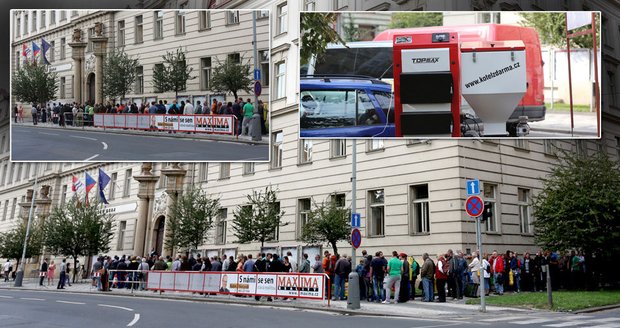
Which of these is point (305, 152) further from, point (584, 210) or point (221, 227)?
point (584, 210)

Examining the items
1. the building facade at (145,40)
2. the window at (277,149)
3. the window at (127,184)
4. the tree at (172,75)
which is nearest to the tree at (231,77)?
the building facade at (145,40)

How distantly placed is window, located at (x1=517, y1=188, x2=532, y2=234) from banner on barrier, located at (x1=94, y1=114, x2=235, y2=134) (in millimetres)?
11910

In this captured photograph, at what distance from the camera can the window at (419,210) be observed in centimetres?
2717

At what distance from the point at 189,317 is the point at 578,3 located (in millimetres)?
20041

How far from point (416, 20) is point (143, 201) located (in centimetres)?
2111

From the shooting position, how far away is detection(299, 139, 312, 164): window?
104 feet

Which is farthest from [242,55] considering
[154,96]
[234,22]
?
[154,96]

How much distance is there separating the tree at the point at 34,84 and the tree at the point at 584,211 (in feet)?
64.3

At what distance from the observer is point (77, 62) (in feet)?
95.2

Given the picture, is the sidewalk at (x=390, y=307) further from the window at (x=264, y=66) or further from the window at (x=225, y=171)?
the window at (x=225, y=171)

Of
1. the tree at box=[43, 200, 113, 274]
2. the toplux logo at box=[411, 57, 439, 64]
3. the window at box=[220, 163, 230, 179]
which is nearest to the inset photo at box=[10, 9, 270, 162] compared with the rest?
the window at box=[220, 163, 230, 179]

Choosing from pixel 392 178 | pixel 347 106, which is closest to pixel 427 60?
pixel 347 106

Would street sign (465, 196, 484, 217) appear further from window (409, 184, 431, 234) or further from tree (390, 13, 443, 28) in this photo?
tree (390, 13, 443, 28)

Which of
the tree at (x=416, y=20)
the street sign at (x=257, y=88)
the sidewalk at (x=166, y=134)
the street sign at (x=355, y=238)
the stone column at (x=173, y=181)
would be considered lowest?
the street sign at (x=355, y=238)
